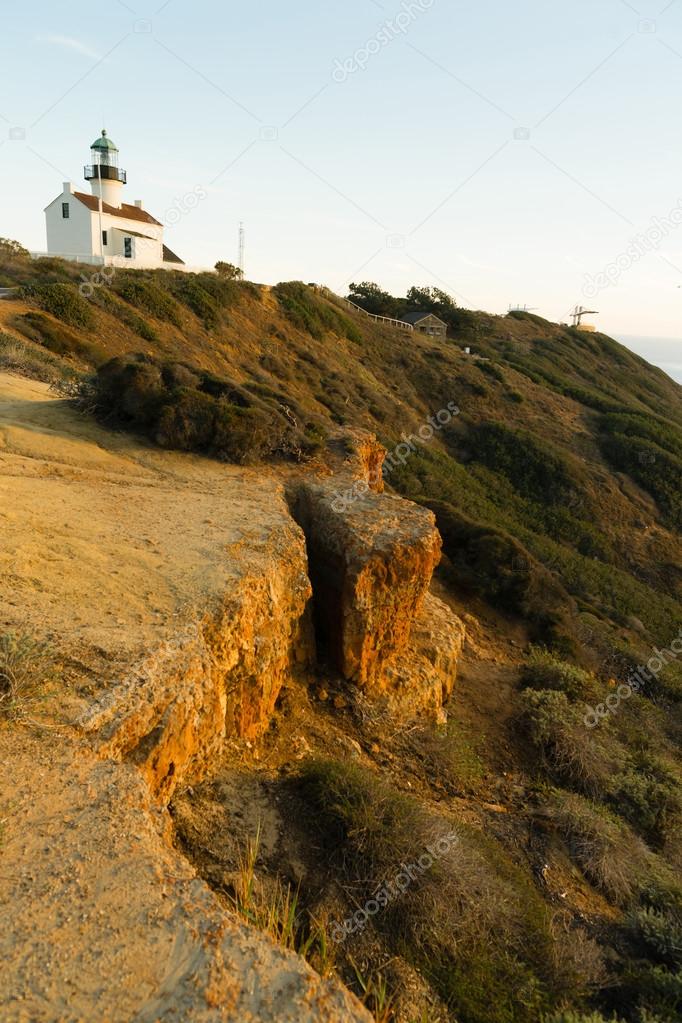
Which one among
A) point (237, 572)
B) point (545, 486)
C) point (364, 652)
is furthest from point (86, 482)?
point (545, 486)

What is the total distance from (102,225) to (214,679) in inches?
1513

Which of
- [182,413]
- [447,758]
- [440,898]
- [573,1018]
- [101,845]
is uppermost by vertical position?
[182,413]

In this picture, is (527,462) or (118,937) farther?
(527,462)

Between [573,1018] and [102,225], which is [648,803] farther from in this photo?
[102,225]

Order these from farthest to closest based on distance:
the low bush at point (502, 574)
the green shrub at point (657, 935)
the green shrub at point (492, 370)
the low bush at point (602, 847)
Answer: the green shrub at point (492, 370) → the low bush at point (502, 574) → the low bush at point (602, 847) → the green shrub at point (657, 935)

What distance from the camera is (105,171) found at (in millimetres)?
38312

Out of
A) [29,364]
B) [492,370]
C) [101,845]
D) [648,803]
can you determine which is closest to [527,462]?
[492,370]

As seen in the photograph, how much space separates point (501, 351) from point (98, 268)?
34184 millimetres

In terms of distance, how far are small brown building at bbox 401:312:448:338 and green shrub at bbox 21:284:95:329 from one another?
122ft

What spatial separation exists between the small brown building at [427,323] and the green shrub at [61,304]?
37189 millimetres

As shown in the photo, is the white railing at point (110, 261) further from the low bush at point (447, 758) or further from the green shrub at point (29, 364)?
the low bush at point (447, 758)

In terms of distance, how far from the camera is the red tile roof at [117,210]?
3653 cm

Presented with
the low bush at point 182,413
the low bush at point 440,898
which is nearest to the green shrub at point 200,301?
the low bush at point 182,413

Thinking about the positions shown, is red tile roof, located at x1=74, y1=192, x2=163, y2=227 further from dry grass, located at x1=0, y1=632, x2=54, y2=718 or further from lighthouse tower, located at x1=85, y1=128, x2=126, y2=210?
dry grass, located at x1=0, y1=632, x2=54, y2=718
